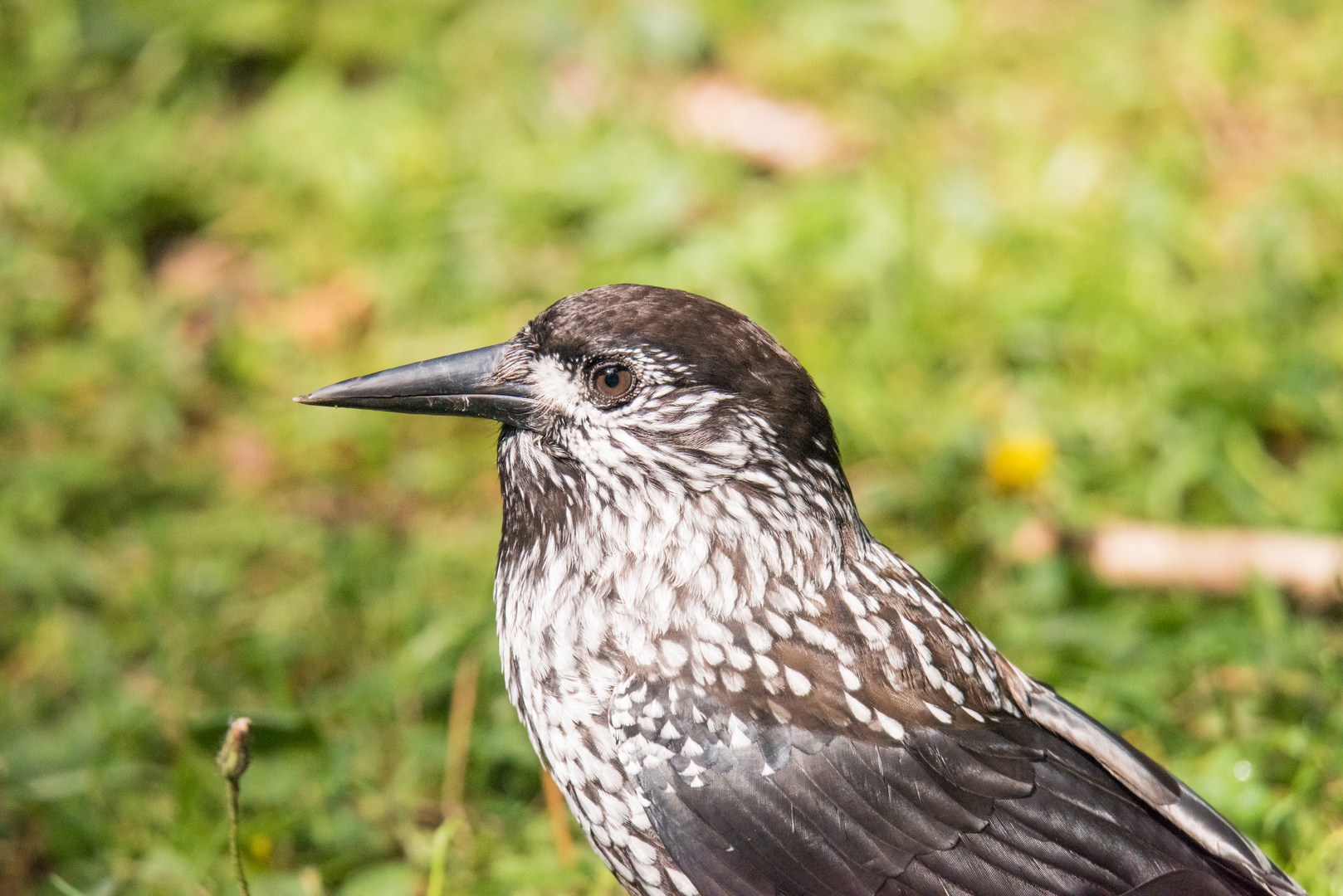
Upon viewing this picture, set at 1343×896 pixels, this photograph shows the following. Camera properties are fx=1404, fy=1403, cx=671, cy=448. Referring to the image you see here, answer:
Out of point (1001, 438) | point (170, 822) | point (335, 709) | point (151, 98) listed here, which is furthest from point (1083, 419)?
point (151, 98)

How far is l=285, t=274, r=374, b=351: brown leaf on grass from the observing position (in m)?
5.14

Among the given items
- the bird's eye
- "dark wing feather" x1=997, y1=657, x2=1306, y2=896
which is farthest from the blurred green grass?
the bird's eye

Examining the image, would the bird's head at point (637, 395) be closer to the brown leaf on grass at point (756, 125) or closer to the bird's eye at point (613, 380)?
the bird's eye at point (613, 380)

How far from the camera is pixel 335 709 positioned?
12.1ft

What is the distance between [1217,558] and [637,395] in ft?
7.00

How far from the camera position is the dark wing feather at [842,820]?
8.68 feet

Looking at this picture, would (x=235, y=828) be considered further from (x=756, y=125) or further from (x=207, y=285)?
(x=756, y=125)

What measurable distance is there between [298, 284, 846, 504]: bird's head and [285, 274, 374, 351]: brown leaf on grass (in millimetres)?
2297

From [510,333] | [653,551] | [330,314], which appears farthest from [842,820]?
[330,314]

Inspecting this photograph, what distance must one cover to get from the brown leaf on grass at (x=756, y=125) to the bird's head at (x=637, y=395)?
304 centimetres

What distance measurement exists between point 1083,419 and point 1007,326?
46cm

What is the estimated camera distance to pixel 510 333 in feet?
16.9

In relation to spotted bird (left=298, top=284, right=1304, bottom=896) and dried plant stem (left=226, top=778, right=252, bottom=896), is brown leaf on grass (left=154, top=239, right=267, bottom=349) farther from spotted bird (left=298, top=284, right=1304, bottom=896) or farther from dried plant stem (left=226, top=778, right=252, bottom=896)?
dried plant stem (left=226, top=778, right=252, bottom=896)

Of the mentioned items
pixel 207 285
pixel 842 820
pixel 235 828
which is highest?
pixel 842 820
